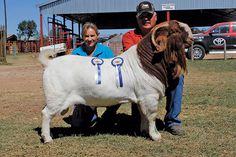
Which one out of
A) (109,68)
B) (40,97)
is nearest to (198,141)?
(109,68)

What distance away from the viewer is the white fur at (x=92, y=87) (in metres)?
4.62

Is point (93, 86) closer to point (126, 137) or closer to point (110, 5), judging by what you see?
point (126, 137)

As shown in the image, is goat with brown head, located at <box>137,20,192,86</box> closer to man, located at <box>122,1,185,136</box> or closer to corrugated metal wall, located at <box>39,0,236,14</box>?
man, located at <box>122,1,185,136</box>

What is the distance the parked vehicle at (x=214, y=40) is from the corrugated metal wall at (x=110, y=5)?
306 inches

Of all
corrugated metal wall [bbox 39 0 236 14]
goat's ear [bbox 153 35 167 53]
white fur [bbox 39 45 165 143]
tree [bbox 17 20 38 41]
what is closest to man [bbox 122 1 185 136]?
white fur [bbox 39 45 165 143]

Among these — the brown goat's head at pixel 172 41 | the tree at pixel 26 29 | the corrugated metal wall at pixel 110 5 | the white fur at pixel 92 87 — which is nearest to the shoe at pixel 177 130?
the white fur at pixel 92 87

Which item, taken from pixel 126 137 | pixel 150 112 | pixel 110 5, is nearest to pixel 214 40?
pixel 110 5

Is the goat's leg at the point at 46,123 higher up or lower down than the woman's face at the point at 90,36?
lower down

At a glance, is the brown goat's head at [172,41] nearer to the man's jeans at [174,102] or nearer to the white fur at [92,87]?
the white fur at [92,87]

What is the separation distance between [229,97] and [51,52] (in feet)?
13.2

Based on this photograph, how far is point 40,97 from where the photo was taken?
8484mm

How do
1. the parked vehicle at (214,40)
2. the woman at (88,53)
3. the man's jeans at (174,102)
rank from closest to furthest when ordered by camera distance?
1. the man's jeans at (174,102)
2. the woman at (88,53)
3. the parked vehicle at (214,40)

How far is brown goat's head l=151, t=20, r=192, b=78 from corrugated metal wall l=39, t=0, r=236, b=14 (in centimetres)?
2399

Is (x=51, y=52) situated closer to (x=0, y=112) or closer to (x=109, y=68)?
(x=109, y=68)
